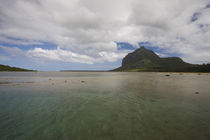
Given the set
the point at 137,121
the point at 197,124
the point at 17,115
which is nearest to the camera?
the point at 197,124

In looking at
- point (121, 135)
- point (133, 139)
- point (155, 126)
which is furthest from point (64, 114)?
point (155, 126)

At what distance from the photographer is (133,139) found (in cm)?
614

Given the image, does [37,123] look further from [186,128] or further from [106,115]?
[186,128]

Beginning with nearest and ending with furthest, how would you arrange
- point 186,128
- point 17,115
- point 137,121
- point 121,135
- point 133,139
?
point 133,139, point 121,135, point 186,128, point 137,121, point 17,115

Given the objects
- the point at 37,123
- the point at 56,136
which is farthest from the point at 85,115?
the point at 37,123

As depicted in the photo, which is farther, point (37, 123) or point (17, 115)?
point (17, 115)

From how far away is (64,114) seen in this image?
10172 mm

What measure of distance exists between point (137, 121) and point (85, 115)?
5461 mm

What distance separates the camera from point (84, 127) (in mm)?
7699

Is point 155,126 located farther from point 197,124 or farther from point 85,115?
point 85,115

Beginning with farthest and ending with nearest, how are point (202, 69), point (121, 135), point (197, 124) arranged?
point (202, 69)
point (197, 124)
point (121, 135)

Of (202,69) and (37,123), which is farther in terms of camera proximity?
(202,69)

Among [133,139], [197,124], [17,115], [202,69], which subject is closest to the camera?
[133,139]

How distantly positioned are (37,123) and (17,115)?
3.62 metres
